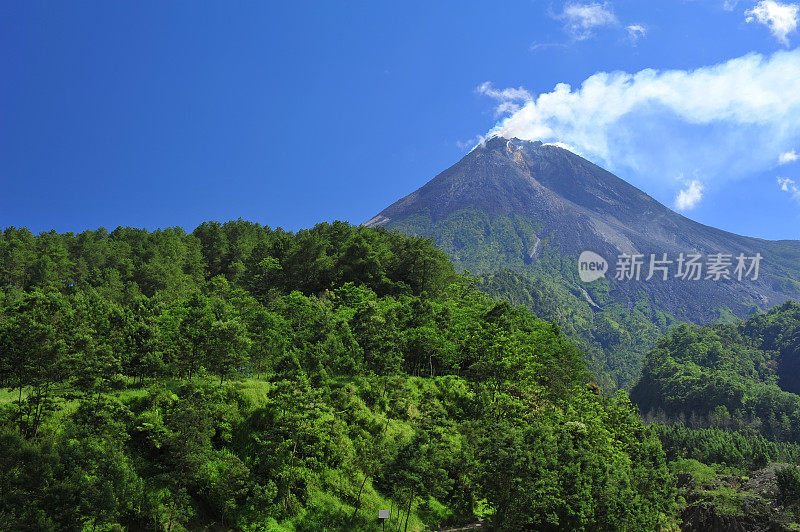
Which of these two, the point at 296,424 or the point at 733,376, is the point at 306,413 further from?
the point at 733,376

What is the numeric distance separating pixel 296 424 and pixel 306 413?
0.71 metres

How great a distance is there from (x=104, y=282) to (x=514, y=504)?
3974 centimetres

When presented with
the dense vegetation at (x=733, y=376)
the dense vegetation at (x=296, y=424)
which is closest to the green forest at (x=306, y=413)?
the dense vegetation at (x=296, y=424)

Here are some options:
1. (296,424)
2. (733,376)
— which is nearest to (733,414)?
(733,376)

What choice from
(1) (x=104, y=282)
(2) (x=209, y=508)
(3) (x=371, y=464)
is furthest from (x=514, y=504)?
(1) (x=104, y=282)

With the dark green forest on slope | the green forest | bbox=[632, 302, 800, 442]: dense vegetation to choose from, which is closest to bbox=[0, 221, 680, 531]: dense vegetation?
the green forest

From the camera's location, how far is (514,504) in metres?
22.9

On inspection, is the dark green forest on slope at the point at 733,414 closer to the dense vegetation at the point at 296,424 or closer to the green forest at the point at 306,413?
the green forest at the point at 306,413

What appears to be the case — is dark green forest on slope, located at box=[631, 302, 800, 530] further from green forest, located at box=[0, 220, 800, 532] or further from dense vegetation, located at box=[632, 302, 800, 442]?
green forest, located at box=[0, 220, 800, 532]

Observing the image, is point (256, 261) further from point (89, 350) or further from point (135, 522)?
point (135, 522)

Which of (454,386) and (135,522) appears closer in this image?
(135,522)

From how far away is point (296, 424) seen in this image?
21750mm

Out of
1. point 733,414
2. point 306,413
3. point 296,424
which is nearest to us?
point 296,424

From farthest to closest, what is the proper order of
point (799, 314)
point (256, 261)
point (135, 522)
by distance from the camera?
point (799, 314) < point (256, 261) < point (135, 522)
